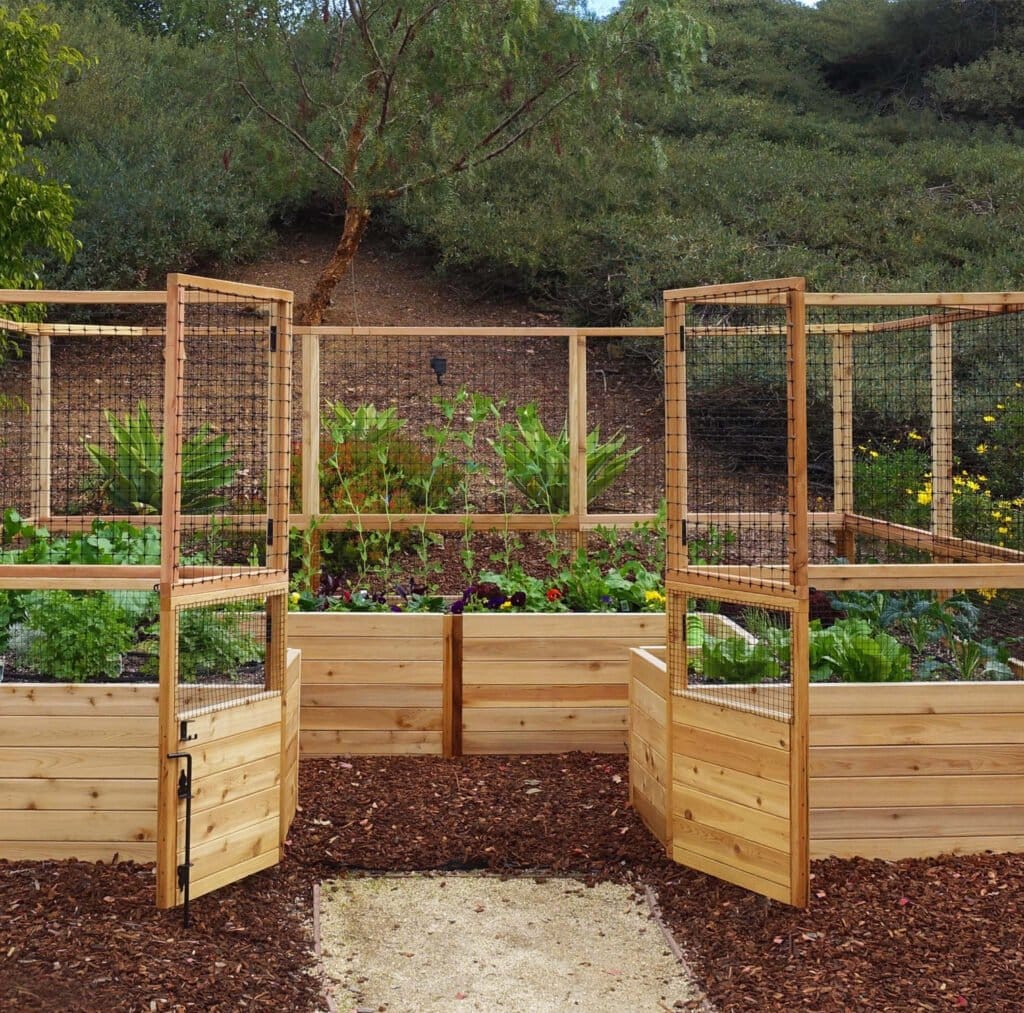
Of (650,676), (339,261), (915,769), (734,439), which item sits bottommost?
(915,769)

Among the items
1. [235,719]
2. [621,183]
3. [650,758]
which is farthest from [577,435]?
[621,183]

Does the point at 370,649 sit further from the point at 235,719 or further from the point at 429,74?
the point at 429,74

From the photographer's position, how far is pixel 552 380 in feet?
35.9

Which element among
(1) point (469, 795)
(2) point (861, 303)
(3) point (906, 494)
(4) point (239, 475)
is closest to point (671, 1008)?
(1) point (469, 795)

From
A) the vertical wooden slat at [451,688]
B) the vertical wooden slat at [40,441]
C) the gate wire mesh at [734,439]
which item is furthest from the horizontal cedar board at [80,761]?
the gate wire mesh at [734,439]

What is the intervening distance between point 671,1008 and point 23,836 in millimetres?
1810

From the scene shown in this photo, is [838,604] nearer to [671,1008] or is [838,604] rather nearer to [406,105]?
[671,1008]

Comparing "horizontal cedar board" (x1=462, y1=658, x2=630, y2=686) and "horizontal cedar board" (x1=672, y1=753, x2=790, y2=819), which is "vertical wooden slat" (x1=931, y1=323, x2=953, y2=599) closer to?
"horizontal cedar board" (x1=462, y1=658, x2=630, y2=686)

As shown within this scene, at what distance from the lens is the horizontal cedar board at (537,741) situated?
4.19 metres

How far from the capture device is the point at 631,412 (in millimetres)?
10367

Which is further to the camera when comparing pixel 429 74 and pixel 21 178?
pixel 429 74

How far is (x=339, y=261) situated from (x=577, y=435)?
18.8ft

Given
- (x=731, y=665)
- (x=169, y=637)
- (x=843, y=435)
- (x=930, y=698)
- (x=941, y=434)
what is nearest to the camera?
(x=169, y=637)

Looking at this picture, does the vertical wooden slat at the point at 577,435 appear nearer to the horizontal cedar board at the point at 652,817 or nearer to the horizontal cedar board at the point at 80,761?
the horizontal cedar board at the point at 652,817
